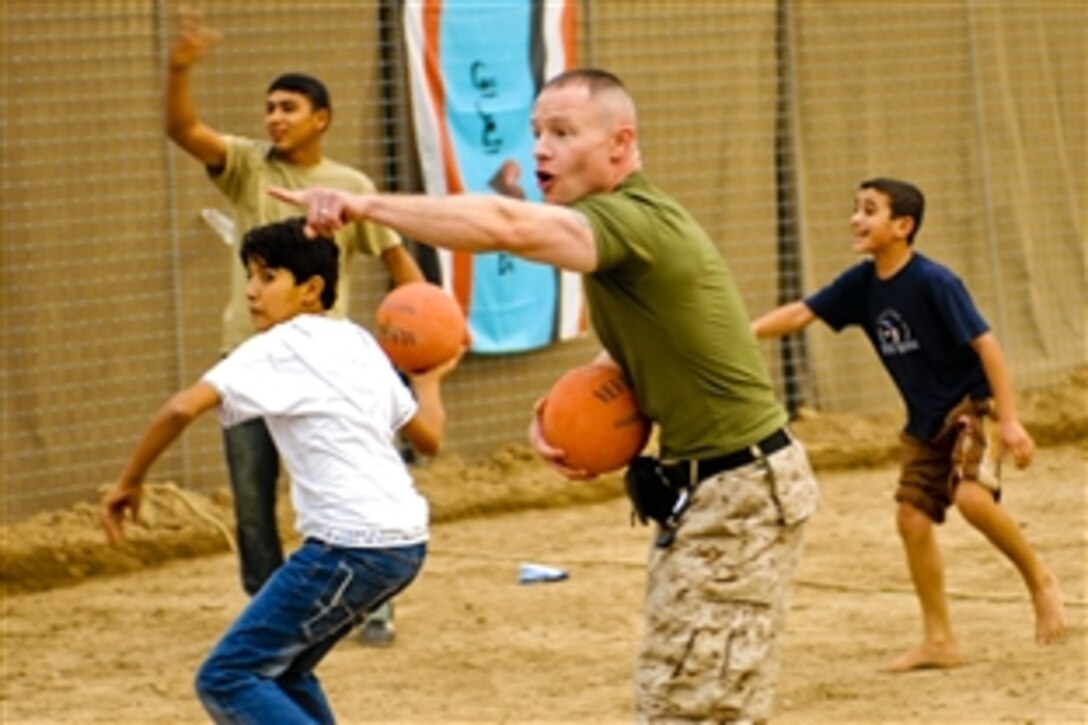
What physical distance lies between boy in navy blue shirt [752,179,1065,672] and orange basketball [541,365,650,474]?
108 inches

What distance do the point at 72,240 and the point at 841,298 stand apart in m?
3.87

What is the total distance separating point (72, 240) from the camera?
1114 cm

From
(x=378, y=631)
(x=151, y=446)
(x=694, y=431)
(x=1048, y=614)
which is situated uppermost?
(x=694, y=431)

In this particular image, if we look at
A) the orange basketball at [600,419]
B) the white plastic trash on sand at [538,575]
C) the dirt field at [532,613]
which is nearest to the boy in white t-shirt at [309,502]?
the orange basketball at [600,419]

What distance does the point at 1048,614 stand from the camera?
28.3 ft

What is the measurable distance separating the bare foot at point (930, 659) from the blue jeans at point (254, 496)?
7.20ft

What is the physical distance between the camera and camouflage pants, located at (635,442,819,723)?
18.4 feet

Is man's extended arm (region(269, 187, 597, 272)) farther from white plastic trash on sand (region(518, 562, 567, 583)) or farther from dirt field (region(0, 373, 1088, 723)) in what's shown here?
white plastic trash on sand (region(518, 562, 567, 583))

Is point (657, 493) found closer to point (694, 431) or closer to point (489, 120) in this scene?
point (694, 431)

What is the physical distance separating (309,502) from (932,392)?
289 centimetres

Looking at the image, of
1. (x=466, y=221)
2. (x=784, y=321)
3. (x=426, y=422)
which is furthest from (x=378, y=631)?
(x=466, y=221)

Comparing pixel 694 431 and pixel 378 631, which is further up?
pixel 694 431

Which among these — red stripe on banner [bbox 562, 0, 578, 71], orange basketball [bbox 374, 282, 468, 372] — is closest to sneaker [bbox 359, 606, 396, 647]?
orange basketball [bbox 374, 282, 468, 372]

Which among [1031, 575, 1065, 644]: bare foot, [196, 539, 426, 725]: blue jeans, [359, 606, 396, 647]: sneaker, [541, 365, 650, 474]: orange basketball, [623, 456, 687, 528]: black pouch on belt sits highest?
[541, 365, 650, 474]: orange basketball
